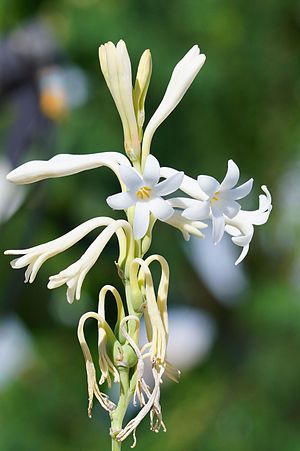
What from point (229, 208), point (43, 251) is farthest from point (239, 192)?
point (43, 251)

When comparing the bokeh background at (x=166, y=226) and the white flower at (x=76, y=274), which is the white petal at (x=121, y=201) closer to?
the white flower at (x=76, y=274)

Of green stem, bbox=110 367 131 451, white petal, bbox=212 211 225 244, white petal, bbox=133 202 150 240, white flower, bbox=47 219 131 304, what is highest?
white petal, bbox=133 202 150 240

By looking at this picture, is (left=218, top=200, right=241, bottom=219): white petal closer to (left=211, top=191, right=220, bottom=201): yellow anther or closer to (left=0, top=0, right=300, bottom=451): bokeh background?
(left=211, top=191, right=220, bottom=201): yellow anther

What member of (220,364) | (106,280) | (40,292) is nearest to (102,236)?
(106,280)

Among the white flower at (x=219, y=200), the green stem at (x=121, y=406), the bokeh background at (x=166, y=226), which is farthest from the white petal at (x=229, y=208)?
the bokeh background at (x=166, y=226)

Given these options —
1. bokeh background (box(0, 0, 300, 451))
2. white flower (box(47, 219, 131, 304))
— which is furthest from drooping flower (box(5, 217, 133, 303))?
bokeh background (box(0, 0, 300, 451))

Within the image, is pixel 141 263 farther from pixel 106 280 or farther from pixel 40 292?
pixel 40 292

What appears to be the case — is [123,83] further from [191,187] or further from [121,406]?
[121,406]
